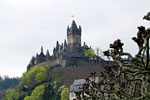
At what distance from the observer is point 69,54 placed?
117062 millimetres

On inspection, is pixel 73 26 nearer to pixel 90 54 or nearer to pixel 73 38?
pixel 73 38

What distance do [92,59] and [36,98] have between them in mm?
30946

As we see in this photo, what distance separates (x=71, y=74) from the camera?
334 feet

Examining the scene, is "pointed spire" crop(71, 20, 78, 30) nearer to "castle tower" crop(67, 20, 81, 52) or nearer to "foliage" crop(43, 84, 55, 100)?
"castle tower" crop(67, 20, 81, 52)

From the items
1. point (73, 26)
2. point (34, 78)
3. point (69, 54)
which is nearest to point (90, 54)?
point (69, 54)

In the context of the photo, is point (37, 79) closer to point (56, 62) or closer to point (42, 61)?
point (56, 62)

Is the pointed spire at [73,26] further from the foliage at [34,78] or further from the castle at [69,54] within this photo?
the foliage at [34,78]

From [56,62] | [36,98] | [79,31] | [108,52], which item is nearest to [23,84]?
[56,62]

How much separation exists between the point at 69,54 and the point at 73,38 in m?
8.99

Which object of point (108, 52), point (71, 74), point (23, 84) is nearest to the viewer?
point (108, 52)

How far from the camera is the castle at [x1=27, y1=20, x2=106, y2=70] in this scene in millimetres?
112588

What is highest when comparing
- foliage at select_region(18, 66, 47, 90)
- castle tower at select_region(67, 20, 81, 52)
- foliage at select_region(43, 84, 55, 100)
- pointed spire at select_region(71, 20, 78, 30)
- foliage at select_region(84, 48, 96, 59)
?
pointed spire at select_region(71, 20, 78, 30)

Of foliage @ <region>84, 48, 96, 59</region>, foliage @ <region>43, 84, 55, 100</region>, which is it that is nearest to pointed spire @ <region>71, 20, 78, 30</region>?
foliage @ <region>84, 48, 96, 59</region>

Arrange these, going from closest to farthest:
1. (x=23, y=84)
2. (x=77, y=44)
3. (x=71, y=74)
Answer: (x=71, y=74) < (x=23, y=84) < (x=77, y=44)
